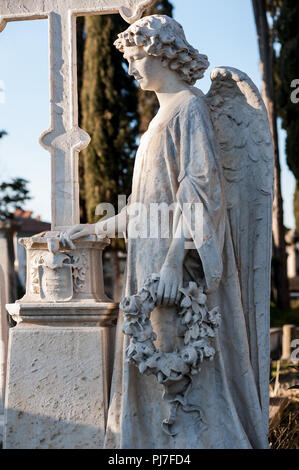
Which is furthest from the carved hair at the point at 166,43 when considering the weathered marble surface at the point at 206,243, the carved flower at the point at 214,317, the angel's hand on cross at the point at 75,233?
the carved flower at the point at 214,317

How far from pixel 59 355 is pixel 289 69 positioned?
8.84 meters

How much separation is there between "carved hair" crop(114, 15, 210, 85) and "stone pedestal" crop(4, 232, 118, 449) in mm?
957

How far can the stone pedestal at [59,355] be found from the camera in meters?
3.02

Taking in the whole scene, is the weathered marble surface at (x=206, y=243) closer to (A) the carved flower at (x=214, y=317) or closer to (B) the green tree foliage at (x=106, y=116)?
(A) the carved flower at (x=214, y=317)

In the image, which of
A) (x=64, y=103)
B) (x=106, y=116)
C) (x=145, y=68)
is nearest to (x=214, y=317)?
(x=145, y=68)

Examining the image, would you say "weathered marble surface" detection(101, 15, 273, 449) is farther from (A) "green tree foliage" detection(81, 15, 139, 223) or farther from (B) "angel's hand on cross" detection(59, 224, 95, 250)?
(A) "green tree foliage" detection(81, 15, 139, 223)

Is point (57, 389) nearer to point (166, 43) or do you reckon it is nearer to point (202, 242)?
point (202, 242)

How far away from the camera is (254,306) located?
10.0 feet

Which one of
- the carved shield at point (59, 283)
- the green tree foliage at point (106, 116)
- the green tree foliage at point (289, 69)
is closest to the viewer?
the carved shield at point (59, 283)

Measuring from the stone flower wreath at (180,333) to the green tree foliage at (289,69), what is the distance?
27.8 ft

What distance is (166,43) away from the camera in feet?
9.37

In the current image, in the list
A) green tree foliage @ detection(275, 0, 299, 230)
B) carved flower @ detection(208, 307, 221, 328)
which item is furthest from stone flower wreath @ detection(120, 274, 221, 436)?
green tree foliage @ detection(275, 0, 299, 230)

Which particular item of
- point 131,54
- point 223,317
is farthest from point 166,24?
point 223,317

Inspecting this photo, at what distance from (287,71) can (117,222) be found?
853cm
